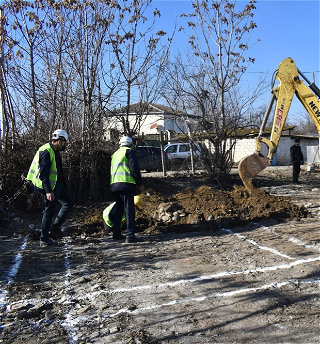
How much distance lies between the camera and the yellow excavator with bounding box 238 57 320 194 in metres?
9.57

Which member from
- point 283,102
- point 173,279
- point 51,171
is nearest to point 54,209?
point 51,171

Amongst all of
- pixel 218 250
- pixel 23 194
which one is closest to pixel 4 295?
pixel 218 250

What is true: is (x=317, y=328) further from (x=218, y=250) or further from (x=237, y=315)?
(x=218, y=250)

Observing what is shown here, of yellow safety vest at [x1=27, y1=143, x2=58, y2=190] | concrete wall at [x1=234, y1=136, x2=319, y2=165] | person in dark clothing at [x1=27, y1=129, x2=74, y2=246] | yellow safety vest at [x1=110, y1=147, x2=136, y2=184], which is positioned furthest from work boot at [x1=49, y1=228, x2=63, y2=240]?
concrete wall at [x1=234, y1=136, x2=319, y2=165]

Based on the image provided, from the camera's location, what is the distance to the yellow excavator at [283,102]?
9570 mm

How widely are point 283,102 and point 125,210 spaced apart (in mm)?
5003

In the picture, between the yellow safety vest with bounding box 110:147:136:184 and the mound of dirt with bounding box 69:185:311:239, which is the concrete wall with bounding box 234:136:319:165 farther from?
the yellow safety vest with bounding box 110:147:136:184

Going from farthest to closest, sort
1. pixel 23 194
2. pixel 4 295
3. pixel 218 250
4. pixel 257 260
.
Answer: pixel 23 194
pixel 218 250
pixel 257 260
pixel 4 295

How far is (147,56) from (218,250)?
274 inches

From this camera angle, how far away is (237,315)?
3.92 meters

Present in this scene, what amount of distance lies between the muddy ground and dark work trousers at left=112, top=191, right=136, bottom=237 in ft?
0.79

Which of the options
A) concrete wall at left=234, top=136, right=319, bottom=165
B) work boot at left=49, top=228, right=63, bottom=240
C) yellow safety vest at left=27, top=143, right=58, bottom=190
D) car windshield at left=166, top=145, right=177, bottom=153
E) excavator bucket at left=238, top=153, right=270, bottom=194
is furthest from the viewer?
concrete wall at left=234, top=136, right=319, bottom=165

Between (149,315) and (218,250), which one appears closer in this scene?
(149,315)

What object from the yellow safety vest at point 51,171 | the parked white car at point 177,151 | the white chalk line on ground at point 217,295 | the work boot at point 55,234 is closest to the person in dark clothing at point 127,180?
the yellow safety vest at point 51,171
